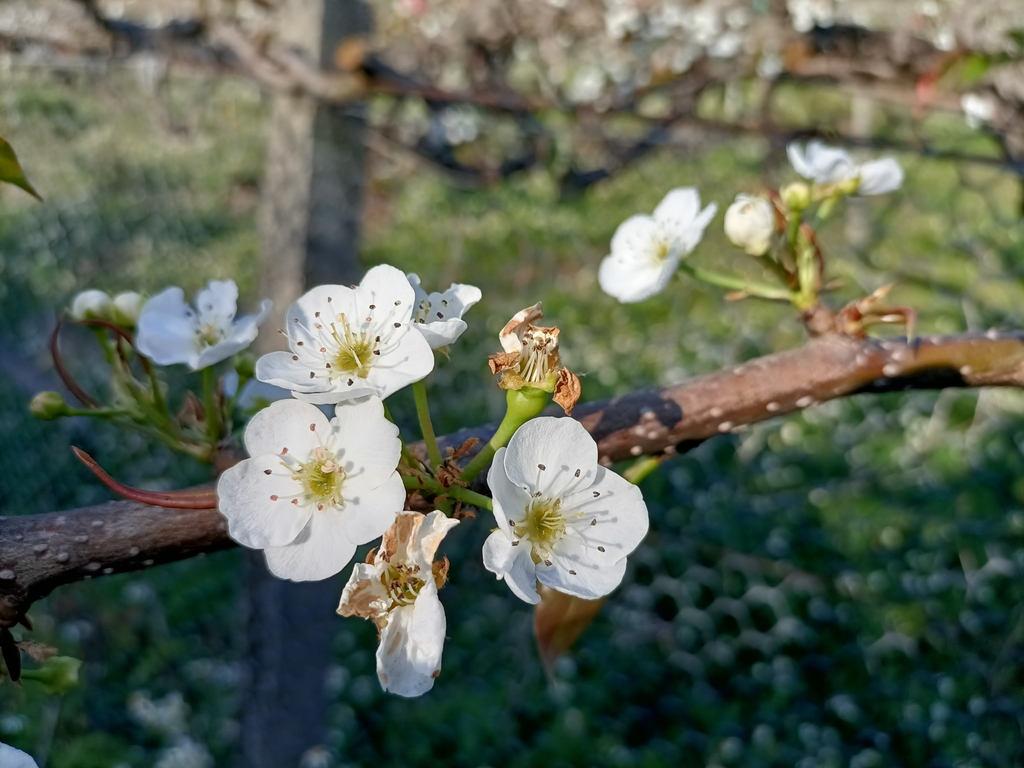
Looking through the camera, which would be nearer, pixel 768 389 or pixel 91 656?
pixel 768 389

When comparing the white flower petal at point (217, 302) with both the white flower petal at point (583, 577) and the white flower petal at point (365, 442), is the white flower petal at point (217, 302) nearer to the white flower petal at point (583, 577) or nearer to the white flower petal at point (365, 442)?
the white flower petal at point (365, 442)

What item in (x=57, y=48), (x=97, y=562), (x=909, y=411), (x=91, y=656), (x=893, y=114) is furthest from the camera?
(x=893, y=114)

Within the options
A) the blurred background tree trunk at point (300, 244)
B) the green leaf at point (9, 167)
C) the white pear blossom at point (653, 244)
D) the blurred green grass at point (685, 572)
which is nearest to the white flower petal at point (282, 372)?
the green leaf at point (9, 167)

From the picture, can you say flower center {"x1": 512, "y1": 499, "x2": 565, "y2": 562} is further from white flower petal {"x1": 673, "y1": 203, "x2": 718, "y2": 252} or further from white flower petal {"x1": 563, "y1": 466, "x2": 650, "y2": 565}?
white flower petal {"x1": 673, "y1": 203, "x2": 718, "y2": 252}

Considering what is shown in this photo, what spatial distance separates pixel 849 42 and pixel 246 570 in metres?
1.45

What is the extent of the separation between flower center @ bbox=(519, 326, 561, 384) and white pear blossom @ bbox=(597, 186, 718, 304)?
0.82ft

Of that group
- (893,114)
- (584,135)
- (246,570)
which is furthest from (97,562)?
(893,114)

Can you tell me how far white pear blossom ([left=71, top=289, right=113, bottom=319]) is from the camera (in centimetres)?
63

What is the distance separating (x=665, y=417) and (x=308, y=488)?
219mm

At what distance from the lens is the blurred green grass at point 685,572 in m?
1.82

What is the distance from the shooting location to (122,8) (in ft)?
6.15

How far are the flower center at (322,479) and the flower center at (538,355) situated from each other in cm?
11

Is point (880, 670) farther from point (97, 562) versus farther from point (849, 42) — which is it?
point (97, 562)

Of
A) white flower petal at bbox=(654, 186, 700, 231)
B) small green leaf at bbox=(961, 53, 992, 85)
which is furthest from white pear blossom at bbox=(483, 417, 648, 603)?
small green leaf at bbox=(961, 53, 992, 85)
